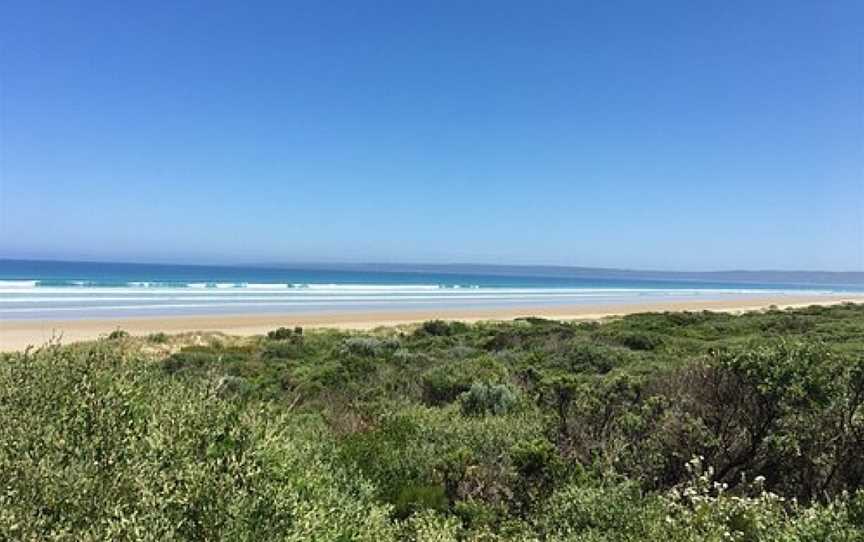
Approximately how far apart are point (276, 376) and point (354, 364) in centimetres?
187

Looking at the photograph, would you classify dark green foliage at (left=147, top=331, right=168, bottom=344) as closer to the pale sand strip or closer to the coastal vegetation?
the pale sand strip

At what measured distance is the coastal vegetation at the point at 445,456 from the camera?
316 centimetres

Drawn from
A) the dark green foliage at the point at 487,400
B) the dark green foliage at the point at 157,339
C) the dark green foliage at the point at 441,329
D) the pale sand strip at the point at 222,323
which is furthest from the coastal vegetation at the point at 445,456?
the pale sand strip at the point at 222,323

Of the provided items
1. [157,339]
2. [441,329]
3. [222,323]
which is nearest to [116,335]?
[157,339]

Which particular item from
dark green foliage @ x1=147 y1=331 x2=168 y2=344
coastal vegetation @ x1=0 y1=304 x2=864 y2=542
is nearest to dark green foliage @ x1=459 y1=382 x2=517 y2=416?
coastal vegetation @ x1=0 y1=304 x2=864 y2=542

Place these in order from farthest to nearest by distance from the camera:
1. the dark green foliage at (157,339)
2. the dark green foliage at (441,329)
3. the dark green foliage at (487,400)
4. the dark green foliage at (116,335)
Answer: the dark green foliage at (441,329)
the dark green foliage at (157,339)
the dark green foliage at (116,335)
the dark green foliage at (487,400)

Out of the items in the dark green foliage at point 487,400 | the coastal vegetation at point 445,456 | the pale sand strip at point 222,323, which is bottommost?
the pale sand strip at point 222,323

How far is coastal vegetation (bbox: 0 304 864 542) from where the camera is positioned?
316cm

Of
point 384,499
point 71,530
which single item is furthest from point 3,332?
point 71,530

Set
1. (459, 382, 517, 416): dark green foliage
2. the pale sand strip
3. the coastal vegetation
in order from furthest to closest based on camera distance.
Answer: the pale sand strip → (459, 382, 517, 416): dark green foliage → the coastal vegetation

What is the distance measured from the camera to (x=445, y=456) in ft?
22.5

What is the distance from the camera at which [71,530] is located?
9.36ft

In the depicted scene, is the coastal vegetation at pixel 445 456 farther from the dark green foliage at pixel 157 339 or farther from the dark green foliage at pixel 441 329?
the dark green foliage at pixel 441 329

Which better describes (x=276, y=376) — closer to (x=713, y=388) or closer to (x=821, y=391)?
(x=713, y=388)
